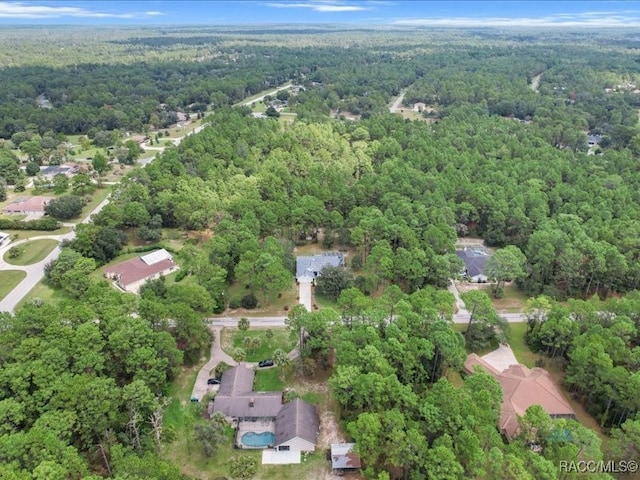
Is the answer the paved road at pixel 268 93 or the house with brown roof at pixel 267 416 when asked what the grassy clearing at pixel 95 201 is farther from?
the paved road at pixel 268 93

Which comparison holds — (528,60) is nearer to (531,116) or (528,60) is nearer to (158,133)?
(531,116)

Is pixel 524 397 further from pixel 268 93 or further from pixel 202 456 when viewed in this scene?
pixel 268 93

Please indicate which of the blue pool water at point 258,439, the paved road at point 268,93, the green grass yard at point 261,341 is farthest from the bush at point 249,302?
→ the paved road at point 268,93

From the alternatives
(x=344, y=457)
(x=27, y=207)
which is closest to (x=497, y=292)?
(x=344, y=457)

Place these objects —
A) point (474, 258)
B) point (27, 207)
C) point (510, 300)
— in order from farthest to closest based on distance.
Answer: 1. point (27, 207)
2. point (474, 258)
3. point (510, 300)

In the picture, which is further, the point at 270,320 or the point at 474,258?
the point at 474,258

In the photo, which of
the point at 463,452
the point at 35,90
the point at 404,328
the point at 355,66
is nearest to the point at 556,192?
the point at 404,328
